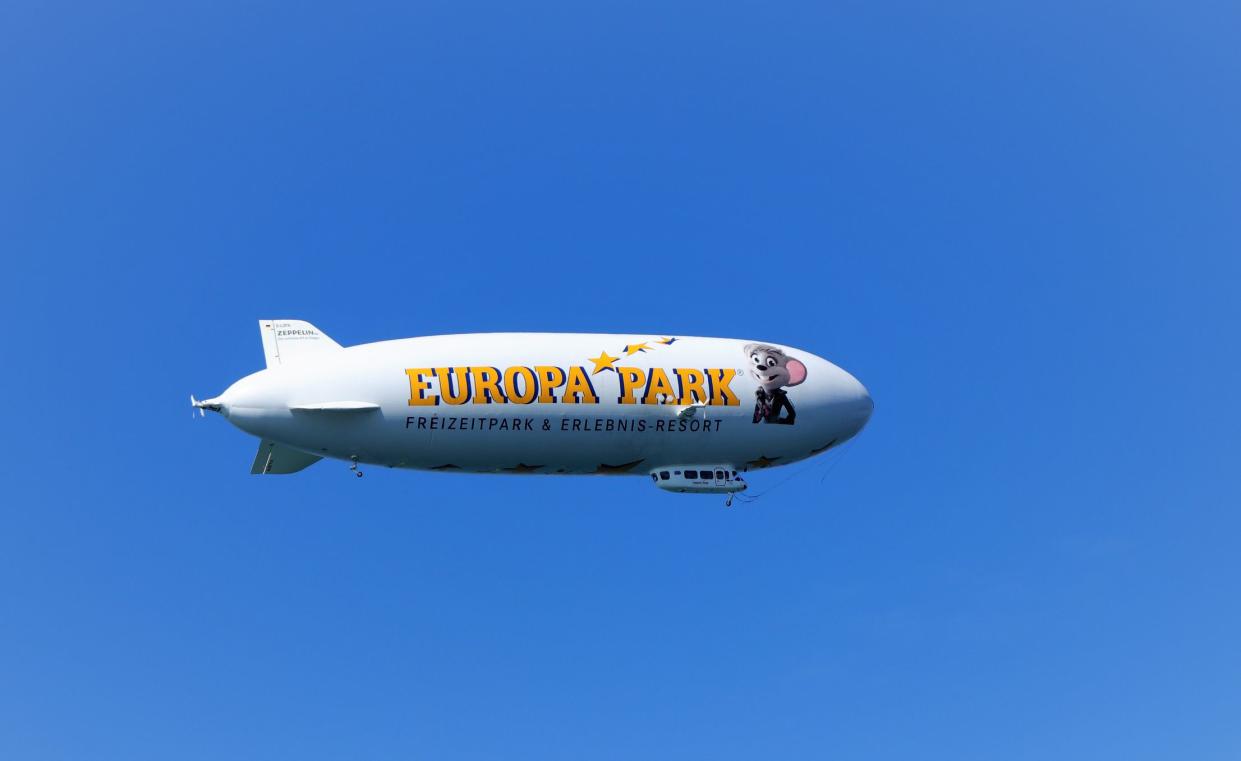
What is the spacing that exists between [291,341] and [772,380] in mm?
14812

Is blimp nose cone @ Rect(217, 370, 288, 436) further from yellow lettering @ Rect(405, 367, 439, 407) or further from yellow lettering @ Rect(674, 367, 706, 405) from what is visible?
yellow lettering @ Rect(674, 367, 706, 405)

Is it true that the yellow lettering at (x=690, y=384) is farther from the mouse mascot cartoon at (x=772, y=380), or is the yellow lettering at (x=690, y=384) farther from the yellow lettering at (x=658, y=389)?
the mouse mascot cartoon at (x=772, y=380)

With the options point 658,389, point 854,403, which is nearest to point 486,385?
point 658,389

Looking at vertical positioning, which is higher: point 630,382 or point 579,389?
point 630,382

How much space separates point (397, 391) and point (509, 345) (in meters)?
3.74

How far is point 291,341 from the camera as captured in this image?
4766cm

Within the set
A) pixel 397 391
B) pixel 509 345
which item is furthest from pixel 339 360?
pixel 509 345

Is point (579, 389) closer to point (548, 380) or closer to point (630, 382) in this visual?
point (548, 380)

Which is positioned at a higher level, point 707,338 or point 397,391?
point 707,338

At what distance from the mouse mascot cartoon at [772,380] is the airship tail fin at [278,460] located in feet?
45.0

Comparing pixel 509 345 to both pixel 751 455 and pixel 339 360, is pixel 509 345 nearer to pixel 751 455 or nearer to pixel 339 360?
pixel 339 360

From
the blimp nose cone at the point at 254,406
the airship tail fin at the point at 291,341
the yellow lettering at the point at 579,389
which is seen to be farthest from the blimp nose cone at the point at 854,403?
the blimp nose cone at the point at 254,406

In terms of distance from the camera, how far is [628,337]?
1945 inches

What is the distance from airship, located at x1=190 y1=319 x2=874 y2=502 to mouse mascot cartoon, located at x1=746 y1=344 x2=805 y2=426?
0.05 meters
